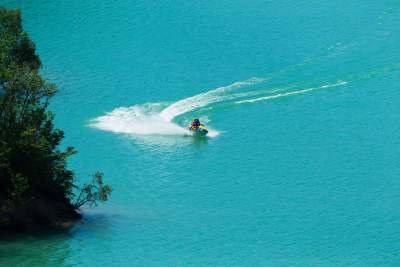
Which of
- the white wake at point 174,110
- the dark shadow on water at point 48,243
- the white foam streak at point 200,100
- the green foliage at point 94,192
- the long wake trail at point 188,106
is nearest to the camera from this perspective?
the dark shadow on water at point 48,243

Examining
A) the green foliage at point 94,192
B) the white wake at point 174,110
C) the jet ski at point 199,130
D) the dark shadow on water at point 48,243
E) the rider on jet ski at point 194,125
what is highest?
the white wake at point 174,110

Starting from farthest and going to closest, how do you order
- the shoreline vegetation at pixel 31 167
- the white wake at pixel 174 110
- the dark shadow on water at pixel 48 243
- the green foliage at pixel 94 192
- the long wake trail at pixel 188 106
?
the long wake trail at pixel 188 106
the white wake at pixel 174 110
the green foliage at pixel 94 192
the shoreline vegetation at pixel 31 167
the dark shadow on water at pixel 48 243

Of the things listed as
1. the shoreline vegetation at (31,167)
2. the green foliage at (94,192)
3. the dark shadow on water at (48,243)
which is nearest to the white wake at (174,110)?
the green foliage at (94,192)

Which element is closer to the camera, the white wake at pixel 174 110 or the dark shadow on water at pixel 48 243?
the dark shadow on water at pixel 48 243

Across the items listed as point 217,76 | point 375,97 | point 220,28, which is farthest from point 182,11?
point 375,97

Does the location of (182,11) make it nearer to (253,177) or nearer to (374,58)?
(374,58)

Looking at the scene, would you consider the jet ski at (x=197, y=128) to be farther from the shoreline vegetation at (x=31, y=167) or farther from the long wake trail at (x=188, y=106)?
the shoreline vegetation at (x=31, y=167)
